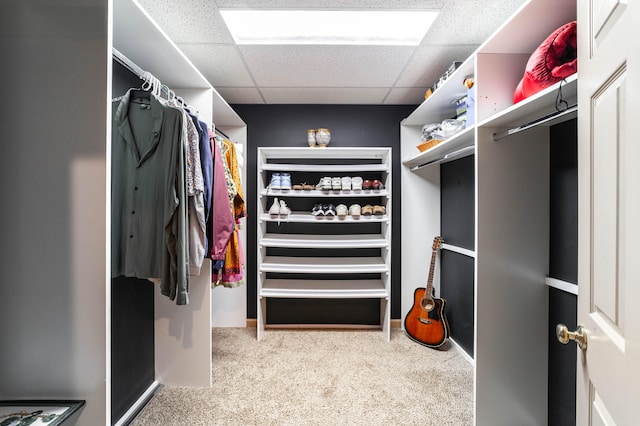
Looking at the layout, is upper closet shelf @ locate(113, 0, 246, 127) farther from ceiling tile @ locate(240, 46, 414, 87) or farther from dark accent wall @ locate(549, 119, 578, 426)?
dark accent wall @ locate(549, 119, 578, 426)

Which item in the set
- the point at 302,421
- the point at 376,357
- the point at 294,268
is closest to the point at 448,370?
the point at 376,357

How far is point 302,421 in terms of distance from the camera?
148 cm

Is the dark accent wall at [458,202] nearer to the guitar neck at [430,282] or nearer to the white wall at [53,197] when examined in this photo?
the guitar neck at [430,282]

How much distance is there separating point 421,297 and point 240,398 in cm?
161

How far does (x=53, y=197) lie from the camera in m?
0.90

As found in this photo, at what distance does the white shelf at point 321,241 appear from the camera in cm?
238

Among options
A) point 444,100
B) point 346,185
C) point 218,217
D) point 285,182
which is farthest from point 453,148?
point 218,217

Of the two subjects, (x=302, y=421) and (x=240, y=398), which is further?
(x=240, y=398)

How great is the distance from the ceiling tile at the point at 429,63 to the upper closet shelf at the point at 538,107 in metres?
0.73

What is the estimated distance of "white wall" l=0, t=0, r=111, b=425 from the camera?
89 centimetres

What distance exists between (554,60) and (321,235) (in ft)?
6.60

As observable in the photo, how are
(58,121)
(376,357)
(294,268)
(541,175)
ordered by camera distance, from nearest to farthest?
1. (58,121)
2. (541,175)
3. (376,357)
4. (294,268)

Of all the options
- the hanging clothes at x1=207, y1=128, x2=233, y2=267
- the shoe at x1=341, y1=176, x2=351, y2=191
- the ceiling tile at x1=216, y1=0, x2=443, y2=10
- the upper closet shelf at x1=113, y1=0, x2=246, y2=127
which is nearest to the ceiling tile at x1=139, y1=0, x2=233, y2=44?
the ceiling tile at x1=216, y1=0, x2=443, y2=10

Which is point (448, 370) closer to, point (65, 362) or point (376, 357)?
point (376, 357)
